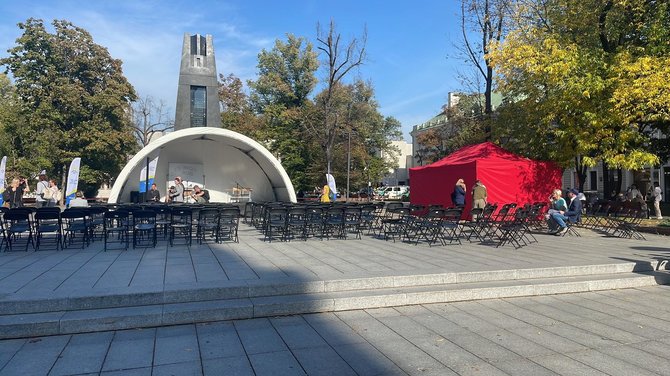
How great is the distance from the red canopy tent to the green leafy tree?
27069 mm

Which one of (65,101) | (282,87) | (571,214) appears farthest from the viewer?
(282,87)

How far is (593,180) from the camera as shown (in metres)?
42.5

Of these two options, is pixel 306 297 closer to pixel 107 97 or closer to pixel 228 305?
pixel 228 305

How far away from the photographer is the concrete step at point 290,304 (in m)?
4.92

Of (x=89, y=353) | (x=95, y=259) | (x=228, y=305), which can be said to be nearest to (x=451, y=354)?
(x=228, y=305)

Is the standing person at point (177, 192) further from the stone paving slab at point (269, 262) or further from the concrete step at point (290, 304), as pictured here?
the concrete step at point (290, 304)

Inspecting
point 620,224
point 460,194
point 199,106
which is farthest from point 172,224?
point 199,106

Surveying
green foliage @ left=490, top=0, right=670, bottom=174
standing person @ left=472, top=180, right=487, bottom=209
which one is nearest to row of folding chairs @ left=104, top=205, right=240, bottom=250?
standing person @ left=472, top=180, right=487, bottom=209

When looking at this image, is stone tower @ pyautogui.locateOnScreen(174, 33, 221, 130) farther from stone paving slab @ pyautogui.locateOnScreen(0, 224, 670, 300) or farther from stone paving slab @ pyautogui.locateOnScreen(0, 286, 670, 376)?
stone paving slab @ pyautogui.locateOnScreen(0, 286, 670, 376)

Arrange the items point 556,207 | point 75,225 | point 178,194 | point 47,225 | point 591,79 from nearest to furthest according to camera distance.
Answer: point 47,225 < point 75,225 < point 556,207 < point 591,79 < point 178,194

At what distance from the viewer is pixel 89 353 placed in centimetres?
436

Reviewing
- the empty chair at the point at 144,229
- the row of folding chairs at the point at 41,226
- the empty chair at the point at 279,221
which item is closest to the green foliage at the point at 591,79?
the empty chair at the point at 279,221

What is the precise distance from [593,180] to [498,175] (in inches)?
1283

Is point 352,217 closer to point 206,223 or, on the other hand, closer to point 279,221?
point 279,221
